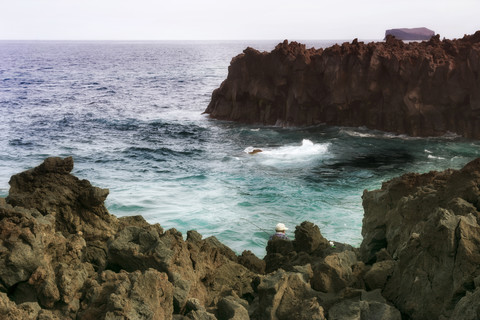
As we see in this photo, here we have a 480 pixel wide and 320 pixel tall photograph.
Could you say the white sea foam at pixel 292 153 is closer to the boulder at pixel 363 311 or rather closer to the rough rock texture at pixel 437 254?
the rough rock texture at pixel 437 254

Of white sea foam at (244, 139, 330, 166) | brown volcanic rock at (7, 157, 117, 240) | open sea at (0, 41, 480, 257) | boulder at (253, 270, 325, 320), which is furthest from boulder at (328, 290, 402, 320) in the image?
white sea foam at (244, 139, 330, 166)

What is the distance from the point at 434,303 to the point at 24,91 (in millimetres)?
66088

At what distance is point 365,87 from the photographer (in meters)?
34.3

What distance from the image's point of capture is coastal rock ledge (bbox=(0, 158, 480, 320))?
6004 mm

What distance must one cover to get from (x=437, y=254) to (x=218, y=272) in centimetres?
378

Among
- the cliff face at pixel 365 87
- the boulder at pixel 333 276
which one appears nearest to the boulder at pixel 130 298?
the boulder at pixel 333 276

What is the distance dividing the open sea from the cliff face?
1401mm

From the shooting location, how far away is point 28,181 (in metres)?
10.5

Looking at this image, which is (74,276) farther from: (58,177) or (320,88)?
(320,88)

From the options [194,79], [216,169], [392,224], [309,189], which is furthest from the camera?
[194,79]

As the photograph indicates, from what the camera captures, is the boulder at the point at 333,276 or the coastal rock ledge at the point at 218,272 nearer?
the coastal rock ledge at the point at 218,272

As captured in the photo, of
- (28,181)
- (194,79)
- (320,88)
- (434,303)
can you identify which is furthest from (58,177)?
(194,79)

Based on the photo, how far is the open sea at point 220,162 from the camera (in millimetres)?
18812

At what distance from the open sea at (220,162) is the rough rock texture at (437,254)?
723 centimetres
